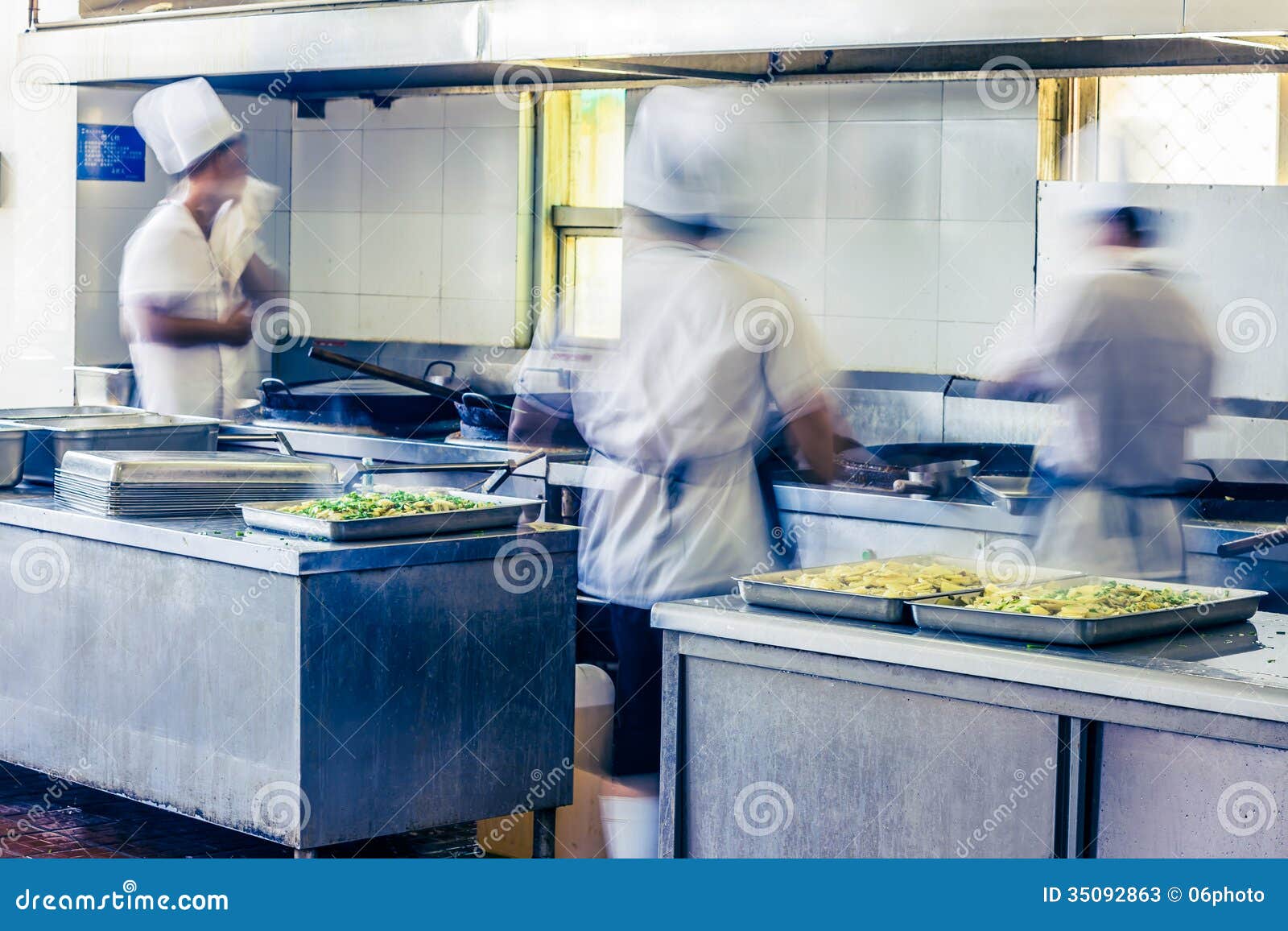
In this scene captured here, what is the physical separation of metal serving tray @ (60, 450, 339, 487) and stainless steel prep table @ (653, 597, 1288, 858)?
1217 millimetres

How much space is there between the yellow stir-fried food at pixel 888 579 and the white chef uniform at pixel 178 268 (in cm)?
303

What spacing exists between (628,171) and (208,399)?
2327mm

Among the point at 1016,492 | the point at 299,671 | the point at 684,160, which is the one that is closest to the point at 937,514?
the point at 1016,492

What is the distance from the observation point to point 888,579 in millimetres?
3051

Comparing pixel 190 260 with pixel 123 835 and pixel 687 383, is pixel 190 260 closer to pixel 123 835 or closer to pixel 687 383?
pixel 123 835

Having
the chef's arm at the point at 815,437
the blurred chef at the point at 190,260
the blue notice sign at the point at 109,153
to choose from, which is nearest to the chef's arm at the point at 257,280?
the blurred chef at the point at 190,260

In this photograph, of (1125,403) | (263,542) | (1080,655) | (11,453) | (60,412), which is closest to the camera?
(1080,655)

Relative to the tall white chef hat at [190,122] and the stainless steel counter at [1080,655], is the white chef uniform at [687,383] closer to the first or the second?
the stainless steel counter at [1080,655]

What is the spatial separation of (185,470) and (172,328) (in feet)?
6.17

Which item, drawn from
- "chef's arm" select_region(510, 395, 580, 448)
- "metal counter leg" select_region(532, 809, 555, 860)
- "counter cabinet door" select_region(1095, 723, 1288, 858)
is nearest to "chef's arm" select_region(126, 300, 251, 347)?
"chef's arm" select_region(510, 395, 580, 448)

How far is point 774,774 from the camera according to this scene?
293 centimetres

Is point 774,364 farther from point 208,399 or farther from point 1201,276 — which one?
point 208,399

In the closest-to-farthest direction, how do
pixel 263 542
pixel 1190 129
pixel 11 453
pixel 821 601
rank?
pixel 821 601 < pixel 263 542 < pixel 11 453 < pixel 1190 129

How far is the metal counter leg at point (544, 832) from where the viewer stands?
148 inches
